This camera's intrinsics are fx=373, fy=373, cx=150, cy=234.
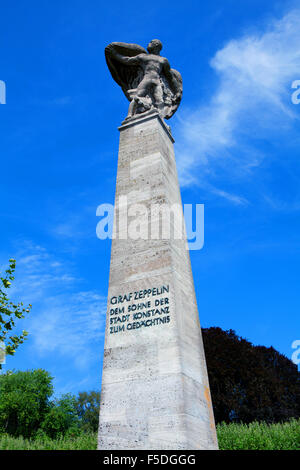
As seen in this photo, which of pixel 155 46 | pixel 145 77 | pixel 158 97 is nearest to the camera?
pixel 158 97

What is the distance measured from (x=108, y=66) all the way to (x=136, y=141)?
5.12 m

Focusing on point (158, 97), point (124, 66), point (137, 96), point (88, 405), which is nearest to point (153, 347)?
point (137, 96)

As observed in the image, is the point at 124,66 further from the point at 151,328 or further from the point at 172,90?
the point at 151,328

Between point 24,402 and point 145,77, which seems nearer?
point 145,77

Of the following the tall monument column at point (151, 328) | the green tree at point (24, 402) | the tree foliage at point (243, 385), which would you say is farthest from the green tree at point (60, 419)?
the tall monument column at point (151, 328)

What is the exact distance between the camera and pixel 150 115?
12.2 m

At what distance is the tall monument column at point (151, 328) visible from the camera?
23.3 feet

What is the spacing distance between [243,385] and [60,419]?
62.6ft

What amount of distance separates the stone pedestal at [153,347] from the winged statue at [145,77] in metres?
3.61

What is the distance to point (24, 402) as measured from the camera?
38.4 m

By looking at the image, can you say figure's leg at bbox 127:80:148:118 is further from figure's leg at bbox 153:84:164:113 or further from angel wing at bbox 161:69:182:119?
angel wing at bbox 161:69:182:119

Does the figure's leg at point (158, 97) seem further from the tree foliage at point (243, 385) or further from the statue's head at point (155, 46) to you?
the tree foliage at point (243, 385)
